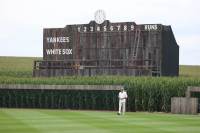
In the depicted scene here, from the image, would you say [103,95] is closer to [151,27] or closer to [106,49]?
[151,27]

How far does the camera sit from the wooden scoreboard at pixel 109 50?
174 feet

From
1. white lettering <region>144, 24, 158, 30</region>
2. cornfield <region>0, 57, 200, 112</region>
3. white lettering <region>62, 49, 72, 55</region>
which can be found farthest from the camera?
white lettering <region>62, 49, 72, 55</region>

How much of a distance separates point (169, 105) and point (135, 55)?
15622mm

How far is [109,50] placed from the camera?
55469 millimetres

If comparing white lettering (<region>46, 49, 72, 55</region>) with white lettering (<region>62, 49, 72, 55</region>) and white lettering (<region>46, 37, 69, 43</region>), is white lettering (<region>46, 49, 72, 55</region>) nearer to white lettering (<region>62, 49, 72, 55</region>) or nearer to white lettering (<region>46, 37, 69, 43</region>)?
white lettering (<region>62, 49, 72, 55</region>)

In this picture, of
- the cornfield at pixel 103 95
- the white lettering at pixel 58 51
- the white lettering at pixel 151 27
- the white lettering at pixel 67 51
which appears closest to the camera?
the cornfield at pixel 103 95

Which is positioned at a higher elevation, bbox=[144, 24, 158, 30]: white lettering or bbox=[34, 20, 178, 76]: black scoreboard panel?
bbox=[144, 24, 158, 30]: white lettering

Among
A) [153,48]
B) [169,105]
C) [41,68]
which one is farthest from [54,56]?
[169,105]

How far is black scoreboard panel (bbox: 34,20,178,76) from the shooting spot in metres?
53.2

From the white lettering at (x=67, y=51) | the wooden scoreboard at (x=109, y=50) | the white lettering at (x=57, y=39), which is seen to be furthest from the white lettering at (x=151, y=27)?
the white lettering at (x=57, y=39)

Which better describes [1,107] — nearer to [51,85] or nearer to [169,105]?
[51,85]

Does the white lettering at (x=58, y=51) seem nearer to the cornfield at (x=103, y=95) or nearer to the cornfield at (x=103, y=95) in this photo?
the cornfield at (x=103, y=95)

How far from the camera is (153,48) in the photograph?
5338 cm

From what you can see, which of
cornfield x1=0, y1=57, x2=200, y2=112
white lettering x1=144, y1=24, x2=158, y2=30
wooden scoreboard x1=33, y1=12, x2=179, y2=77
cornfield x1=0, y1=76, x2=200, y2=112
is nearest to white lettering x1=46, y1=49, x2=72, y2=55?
wooden scoreboard x1=33, y1=12, x2=179, y2=77
